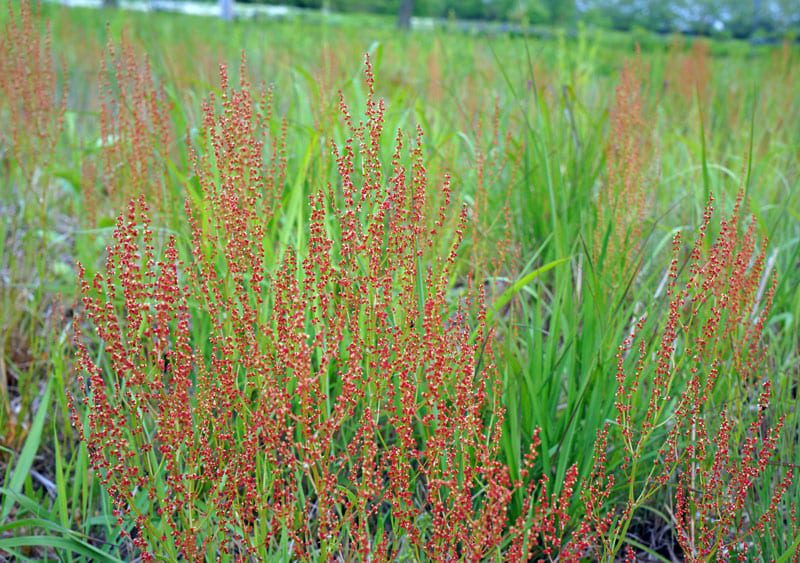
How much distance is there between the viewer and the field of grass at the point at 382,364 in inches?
62.7

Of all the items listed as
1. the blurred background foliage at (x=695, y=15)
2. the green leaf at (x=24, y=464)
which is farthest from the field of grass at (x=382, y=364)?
the blurred background foliage at (x=695, y=15)

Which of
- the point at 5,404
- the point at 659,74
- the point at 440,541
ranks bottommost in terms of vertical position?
the point at 5,404

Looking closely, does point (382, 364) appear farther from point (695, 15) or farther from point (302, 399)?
point (695, 15)

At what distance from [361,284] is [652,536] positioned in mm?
1163

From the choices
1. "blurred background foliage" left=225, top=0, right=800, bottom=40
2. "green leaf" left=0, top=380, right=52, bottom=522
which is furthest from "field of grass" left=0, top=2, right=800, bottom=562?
"blurred background foliage" left=225, top=0, right=800, bottom=40

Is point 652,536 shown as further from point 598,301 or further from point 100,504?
point 100,504

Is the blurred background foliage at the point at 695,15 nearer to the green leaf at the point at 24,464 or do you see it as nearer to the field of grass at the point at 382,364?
the field of grass at the point at 382,364

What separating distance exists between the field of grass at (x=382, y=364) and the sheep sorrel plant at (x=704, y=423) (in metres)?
0.02

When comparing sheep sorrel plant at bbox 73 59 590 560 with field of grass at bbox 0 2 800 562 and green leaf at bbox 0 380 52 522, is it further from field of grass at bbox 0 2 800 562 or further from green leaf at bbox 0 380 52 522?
green leaf at bbox 0 380 52 522

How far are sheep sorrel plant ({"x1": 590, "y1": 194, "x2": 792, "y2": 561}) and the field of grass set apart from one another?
17 mm

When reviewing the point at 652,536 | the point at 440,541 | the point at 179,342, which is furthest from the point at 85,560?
the point at 652,536

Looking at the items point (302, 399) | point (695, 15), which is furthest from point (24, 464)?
point (695, 15)

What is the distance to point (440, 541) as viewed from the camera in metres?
1.63

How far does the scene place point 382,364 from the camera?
159cm
